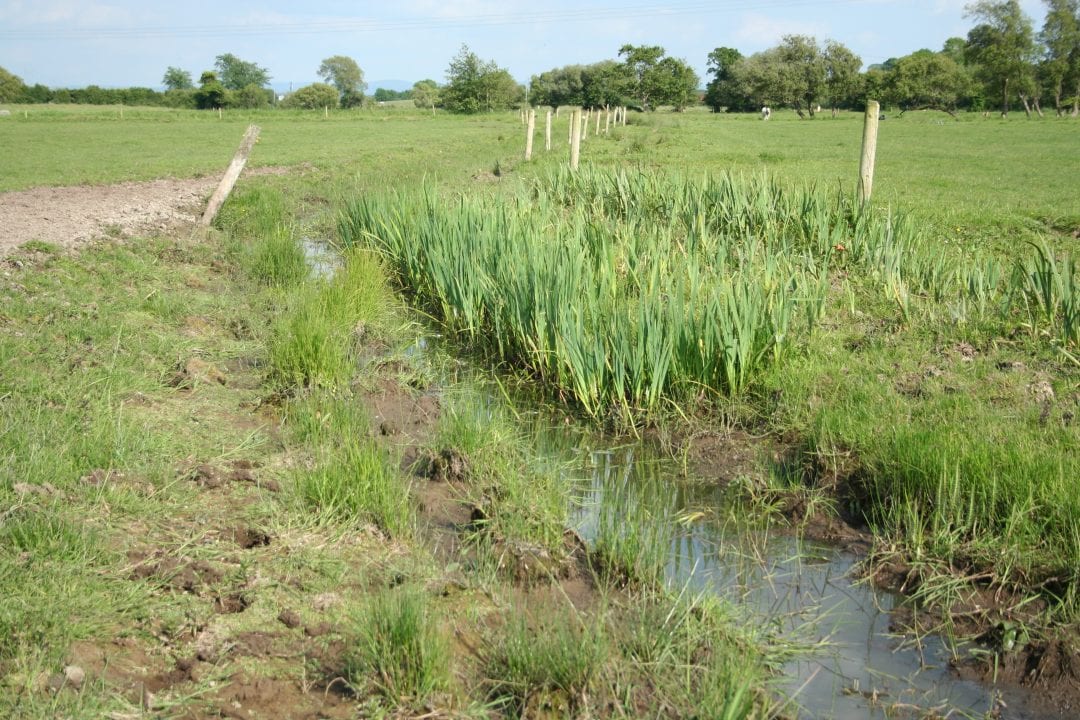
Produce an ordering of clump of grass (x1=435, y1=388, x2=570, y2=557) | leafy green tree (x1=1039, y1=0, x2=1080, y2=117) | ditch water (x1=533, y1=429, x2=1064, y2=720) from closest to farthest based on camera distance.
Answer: ditch water (x1=533, y1=429, x2=1064, y2=720)
clump of grass (x1=435, y1=388, x2=570, y2=557)
leafy green tree (x1=1039, y1=0, x2=1080, y2=117)

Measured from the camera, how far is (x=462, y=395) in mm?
6332

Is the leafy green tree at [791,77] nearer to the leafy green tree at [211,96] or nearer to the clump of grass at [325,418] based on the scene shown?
the leafy green tree at [211,96]

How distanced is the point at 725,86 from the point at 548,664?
8631cm

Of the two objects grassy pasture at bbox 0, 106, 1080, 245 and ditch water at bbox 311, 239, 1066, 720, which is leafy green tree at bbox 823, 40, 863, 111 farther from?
ditch water at bbox 311, 239, 1066, 720

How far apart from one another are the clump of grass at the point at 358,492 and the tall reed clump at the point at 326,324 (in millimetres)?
1788

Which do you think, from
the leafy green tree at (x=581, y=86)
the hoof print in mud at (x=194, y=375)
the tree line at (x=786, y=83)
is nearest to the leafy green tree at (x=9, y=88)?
the tree line at (x=786, y=83)

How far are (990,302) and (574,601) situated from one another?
16.1 ft

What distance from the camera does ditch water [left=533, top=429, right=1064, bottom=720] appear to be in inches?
131

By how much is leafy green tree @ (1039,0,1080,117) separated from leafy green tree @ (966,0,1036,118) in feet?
3.53

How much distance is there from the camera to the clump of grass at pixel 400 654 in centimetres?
297

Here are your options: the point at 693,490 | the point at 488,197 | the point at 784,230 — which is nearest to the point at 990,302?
the point at 784,230

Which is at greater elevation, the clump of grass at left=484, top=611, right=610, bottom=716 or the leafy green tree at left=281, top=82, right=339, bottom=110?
the leafy green tree at left=281, top=82, right=339, bottom=110

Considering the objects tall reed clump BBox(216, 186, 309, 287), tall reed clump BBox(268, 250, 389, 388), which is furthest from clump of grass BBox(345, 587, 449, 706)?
tall reed clump BBox(216, 186, 309, 287)

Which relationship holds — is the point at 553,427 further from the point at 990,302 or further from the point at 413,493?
the point at 990,302
